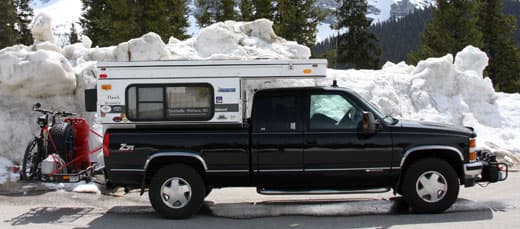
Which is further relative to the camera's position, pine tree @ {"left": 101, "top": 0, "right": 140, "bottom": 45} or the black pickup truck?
pine tree @ {"left": 101, "top": 0, "right": 140, "bottom": 45}

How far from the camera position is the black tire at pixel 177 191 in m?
7.85

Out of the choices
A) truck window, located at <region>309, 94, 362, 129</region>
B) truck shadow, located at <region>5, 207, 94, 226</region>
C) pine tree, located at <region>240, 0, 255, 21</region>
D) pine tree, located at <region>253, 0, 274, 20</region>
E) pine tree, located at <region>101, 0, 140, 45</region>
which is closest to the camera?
truck window, located at <region>309, 94, 362, 129</region>

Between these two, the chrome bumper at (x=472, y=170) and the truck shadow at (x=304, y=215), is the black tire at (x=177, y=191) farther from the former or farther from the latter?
the chrome bumper at (x=472, y=170)

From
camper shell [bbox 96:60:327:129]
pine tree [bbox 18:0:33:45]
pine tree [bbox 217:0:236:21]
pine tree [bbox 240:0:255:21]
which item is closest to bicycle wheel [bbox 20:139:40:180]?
camper shell [bbox 96:60:327:129]

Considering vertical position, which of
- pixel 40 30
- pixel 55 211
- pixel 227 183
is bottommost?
pixel 55 211

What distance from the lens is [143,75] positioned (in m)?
8.04

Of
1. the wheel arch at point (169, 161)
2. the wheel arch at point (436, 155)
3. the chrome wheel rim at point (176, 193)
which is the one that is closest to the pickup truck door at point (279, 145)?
the wheel arch at point (169, 161)

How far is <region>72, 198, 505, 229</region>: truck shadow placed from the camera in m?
7.52

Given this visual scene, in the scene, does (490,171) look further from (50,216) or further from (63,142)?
(63,142)

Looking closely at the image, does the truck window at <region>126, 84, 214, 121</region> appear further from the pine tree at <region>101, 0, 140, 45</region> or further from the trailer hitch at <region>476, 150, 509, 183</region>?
the pine tree at <region>101, 0, 140, 45</region>

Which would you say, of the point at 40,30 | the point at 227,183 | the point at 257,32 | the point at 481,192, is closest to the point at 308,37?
the point at 257,32

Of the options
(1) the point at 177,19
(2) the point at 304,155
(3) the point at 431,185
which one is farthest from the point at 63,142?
(1) the point at 177,19

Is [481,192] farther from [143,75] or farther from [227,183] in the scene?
[143,75]

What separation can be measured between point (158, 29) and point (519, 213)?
790 inches
